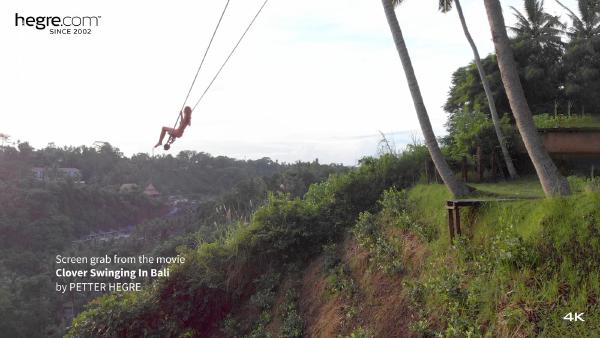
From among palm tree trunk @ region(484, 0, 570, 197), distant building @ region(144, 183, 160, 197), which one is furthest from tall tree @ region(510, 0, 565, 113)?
distant building @ region(144, 183, 160, 197)

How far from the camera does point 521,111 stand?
217 inches

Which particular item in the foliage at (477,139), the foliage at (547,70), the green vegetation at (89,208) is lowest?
the green vegetation at (89,208)

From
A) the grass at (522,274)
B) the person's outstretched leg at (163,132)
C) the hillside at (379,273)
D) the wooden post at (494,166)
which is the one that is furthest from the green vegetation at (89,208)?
the grass at (522,274)

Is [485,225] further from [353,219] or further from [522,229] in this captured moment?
[353,219]

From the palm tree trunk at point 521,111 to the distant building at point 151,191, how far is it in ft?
174

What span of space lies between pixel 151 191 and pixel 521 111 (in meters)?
53.9

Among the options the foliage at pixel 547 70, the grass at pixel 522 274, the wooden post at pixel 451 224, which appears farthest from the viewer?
the foliage at pixel 547 70

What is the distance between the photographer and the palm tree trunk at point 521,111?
5.38m

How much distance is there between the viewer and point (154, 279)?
9.53 metres

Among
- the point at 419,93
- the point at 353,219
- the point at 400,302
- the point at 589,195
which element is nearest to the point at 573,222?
the point at 589,195

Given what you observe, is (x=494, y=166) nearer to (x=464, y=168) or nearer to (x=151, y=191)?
(x=464, y=168)

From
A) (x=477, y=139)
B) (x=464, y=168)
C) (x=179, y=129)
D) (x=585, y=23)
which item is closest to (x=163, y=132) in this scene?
(x=179, y=129)

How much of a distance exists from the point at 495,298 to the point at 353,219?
5171 mm

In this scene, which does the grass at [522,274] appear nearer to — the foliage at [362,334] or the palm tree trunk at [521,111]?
the palm tree trunk at [521,111]
